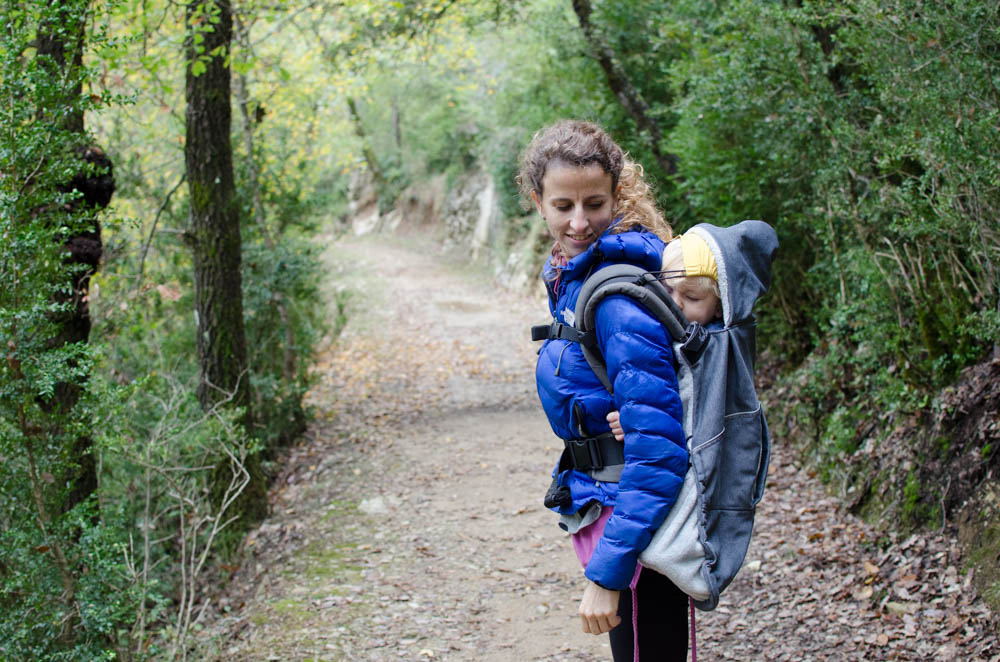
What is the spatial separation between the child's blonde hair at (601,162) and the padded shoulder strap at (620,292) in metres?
0.19

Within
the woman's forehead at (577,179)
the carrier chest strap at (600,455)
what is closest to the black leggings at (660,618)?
the carrier chest strap at (600,455)

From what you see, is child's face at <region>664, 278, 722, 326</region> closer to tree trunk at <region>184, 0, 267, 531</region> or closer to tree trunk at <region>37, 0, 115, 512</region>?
tree trunk at <region>37, 0, 115, 512</region>

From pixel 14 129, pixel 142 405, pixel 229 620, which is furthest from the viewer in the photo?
pixel 142 405

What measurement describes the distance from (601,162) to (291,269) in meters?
7.55

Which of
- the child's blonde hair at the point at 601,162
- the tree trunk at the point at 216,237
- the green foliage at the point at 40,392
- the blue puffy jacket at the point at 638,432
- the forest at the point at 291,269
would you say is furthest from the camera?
the tree trunk at the point at 216,237

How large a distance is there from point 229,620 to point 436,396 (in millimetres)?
5659

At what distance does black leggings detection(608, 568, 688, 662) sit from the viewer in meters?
2.08

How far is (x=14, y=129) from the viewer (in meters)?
3.99

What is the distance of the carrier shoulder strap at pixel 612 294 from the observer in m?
1.96

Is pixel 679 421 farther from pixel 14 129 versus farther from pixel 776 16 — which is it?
pixel 776 16

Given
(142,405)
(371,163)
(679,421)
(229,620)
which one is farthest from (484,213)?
(679,421)

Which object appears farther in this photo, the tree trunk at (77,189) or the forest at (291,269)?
the tree trunk at (77,189)

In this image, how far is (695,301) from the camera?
2045 mm

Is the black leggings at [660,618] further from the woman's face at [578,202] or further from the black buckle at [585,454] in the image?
the woman's face at [578,202]
